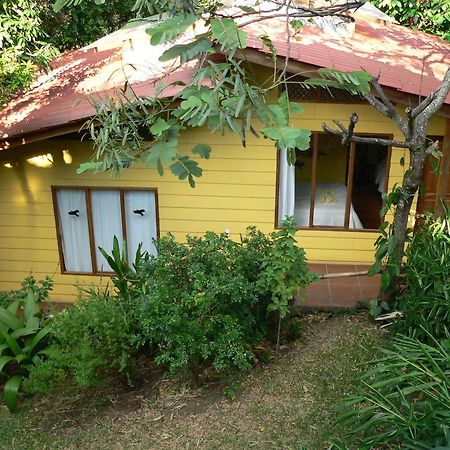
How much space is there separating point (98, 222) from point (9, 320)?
6.91 ft

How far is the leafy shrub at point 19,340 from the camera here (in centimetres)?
480

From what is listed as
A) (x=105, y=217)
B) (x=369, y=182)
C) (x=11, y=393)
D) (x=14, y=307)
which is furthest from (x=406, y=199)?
(x=14, y=307)

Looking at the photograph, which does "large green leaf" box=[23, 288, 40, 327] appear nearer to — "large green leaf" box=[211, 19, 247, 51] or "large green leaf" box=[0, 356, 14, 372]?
"large green leaf" box=[0, 356, 14, 372]

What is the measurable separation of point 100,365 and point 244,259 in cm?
165

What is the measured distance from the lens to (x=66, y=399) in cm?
484

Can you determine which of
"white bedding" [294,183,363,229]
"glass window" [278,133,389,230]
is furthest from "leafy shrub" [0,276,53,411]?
"white bedding" [294,183,363,229]

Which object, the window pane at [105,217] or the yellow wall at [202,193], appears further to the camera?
the window pane at [105,217]

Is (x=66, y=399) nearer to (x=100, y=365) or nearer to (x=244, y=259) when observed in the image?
(x=100, y=365)

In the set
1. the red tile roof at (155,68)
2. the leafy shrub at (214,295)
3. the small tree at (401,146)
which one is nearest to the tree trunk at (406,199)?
the small tree at (401,146)

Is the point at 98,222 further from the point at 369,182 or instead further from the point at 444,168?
the point at 444,168

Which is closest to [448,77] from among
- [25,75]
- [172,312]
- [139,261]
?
[172,312]

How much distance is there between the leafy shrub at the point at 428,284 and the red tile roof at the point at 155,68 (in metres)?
1.65

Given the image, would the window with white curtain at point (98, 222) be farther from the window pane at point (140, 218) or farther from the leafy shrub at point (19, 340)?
the leafy shrub at point (19, 340)

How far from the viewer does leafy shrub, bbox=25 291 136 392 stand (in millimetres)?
4418
